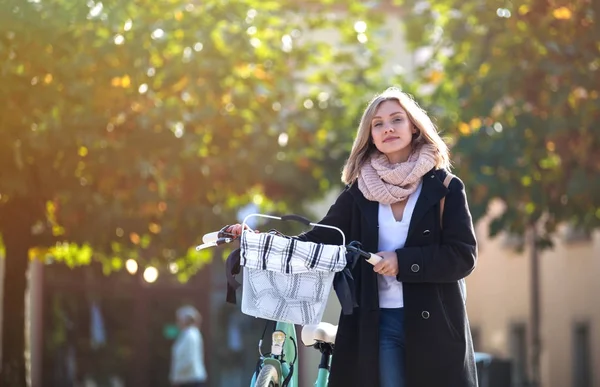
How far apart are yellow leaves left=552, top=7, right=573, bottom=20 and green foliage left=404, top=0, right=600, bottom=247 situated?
0.01 m

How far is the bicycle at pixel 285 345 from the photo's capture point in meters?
5.61

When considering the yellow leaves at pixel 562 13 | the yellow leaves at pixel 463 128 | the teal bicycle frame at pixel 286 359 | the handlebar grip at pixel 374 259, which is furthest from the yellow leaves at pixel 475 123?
the handlebar grip at pixel 374 259

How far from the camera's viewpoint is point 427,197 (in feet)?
17.7

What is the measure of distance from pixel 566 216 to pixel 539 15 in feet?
7.75

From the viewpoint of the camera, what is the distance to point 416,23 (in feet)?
55.3

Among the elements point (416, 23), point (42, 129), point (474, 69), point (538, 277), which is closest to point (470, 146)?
point (474, 69)

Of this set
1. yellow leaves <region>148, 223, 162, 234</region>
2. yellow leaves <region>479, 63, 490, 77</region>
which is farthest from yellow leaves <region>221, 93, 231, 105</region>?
yellow leaves <region>479, 63, 490, 77</region>

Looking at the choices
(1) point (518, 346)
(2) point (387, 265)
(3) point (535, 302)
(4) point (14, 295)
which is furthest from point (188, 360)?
(1) point (518, 346)

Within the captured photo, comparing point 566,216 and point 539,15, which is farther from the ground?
point 539,15

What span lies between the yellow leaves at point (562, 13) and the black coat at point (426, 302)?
30.3ft

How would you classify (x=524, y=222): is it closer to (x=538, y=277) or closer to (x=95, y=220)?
(x=95, y=220)

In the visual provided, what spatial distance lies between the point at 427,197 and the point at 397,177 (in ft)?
0.50

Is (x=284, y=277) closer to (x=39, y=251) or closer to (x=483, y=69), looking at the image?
(x=39, y=251)

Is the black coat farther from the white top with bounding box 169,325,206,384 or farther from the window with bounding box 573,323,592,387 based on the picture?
the window with bounding box 573,323,592,387
